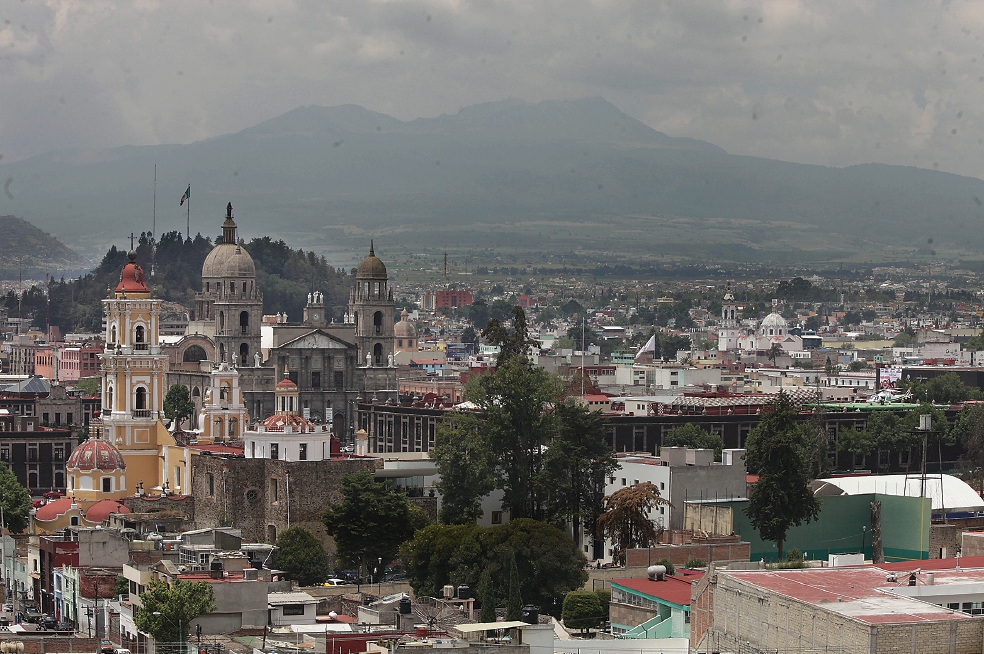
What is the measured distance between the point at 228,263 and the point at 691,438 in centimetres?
4992

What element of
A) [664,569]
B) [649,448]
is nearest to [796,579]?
[664,569]

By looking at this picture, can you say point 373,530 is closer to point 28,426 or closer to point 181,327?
point 28,426

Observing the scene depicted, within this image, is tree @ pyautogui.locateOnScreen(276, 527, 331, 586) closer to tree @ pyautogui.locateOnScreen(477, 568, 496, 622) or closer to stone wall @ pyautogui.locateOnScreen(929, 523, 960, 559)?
tree @ pyautogui.locateOnScreen(477, 568, 496, 622)

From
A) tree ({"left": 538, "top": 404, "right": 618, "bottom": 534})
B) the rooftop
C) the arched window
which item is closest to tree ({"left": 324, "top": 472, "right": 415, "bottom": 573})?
tree ({"left": 538, "top": 404, "right": 618, "bottom": 534})

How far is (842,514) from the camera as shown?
2566 inches

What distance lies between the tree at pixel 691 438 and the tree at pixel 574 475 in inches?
864

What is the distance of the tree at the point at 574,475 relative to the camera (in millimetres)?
66125

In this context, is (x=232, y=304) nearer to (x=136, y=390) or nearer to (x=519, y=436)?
(x=136, y=390)

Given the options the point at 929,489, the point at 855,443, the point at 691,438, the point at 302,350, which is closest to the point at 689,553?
the point at 929,489

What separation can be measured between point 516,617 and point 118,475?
30.0 metres

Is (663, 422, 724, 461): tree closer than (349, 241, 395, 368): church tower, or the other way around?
(663, 422, 724, 461): tree

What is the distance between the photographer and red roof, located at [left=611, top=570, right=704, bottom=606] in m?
45.9

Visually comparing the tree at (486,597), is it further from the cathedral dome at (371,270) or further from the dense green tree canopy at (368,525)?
the cathedral dome at (371,270)

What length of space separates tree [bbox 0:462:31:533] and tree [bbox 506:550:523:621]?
75.2ft
